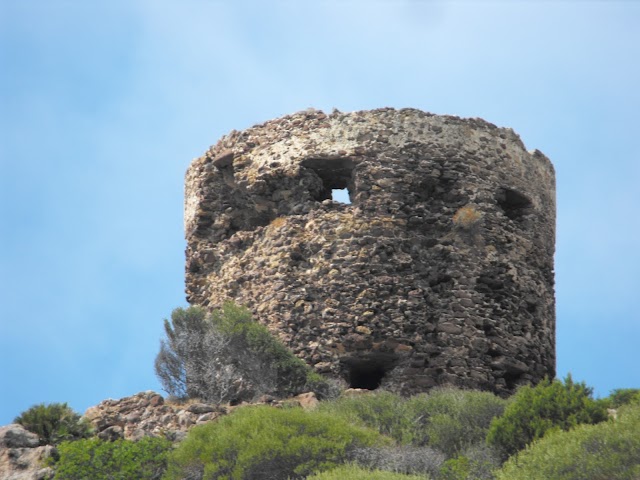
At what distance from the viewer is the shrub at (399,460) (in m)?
14.9

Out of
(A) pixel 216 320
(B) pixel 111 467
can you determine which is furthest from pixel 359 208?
(B) pixel 111 467

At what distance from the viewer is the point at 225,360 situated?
1853 cm

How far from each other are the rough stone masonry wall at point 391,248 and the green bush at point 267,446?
2909 millimetres

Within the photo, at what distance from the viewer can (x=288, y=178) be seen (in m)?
19.6

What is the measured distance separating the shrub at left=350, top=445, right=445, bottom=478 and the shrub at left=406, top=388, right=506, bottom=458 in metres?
0.77

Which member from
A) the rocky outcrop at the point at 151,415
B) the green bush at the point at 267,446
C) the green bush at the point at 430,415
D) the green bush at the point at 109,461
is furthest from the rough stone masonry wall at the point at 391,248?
the green bush at the point at 109,461

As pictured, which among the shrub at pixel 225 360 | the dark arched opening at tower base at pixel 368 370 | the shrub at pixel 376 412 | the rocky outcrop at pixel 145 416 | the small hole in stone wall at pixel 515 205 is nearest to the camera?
the shrub at pixel 376 412

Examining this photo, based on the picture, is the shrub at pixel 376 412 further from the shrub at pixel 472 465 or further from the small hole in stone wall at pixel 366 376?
the small hole in stone wall at pixel 366 376

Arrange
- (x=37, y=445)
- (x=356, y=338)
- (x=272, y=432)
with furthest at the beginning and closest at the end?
1. (x=356, y=338)
2. (x=37, y=445)
3. (x=272, y=432)

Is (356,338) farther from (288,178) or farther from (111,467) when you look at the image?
(111,467)

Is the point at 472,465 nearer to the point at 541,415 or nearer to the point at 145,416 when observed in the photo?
the point at 541,415

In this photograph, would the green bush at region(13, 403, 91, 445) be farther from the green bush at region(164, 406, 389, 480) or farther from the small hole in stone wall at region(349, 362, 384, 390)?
the small hole in stone wall at region(349, 362, 384, 390)

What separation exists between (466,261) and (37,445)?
21.3 ft

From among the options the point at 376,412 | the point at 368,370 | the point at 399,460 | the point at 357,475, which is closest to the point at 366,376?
the point at 368,370
